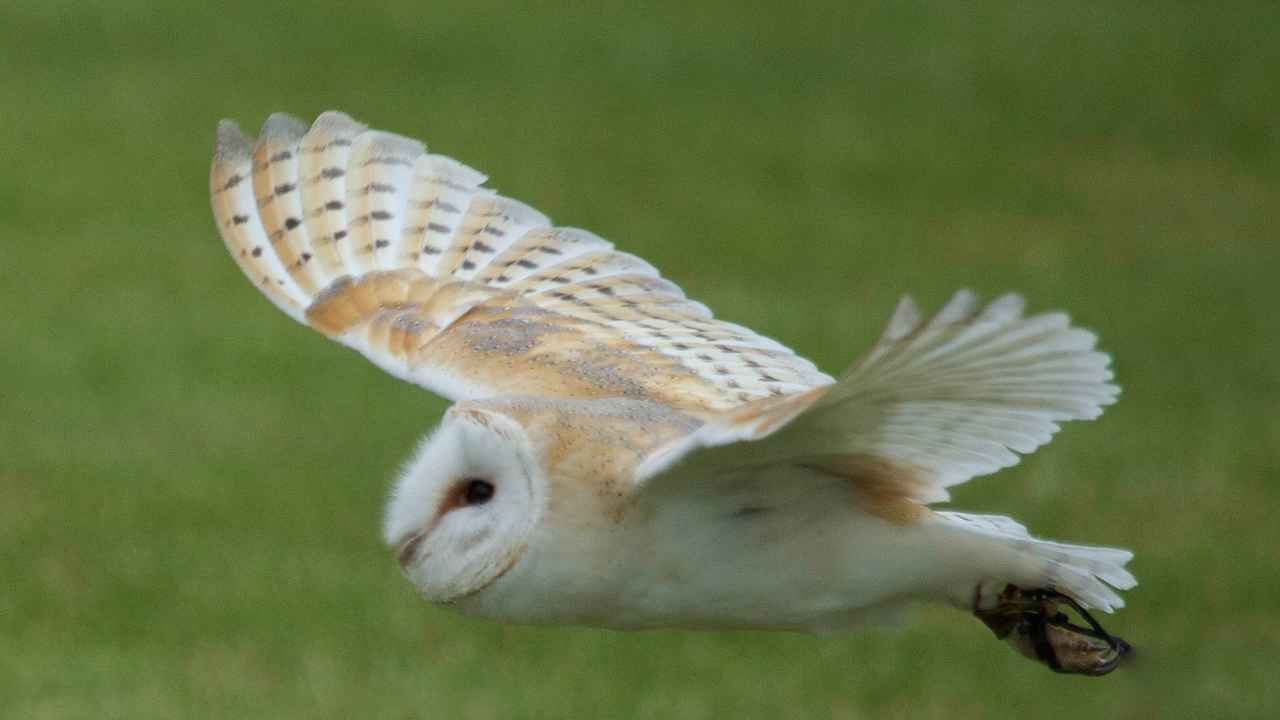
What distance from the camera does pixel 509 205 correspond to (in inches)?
242

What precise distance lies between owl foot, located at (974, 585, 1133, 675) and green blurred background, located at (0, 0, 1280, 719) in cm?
120

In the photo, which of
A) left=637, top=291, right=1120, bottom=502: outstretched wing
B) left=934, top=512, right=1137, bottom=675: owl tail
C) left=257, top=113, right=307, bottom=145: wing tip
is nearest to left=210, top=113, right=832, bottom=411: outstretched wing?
left=257, top=113, right=307, bottom=145: wing tip

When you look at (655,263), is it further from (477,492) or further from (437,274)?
(477,492)

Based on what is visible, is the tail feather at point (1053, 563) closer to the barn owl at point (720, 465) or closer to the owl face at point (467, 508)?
the barn owl at point (720, 465)

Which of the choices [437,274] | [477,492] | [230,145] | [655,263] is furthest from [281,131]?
[655,263]

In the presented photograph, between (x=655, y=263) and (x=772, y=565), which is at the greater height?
(x=655, y=263)

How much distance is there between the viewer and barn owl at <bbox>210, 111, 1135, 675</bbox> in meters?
4.20

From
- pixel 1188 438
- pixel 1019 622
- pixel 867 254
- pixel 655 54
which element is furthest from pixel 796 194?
pixel 1019 622

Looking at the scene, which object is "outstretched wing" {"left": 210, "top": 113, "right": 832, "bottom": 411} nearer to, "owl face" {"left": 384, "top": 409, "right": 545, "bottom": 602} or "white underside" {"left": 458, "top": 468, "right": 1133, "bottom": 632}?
"white underside" {"left": 458, "top": 468, "right": 1133, "bottom": 632}

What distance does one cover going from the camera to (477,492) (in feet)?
14.4

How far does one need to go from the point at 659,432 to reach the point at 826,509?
34cm

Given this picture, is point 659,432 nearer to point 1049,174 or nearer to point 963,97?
point 1049,174

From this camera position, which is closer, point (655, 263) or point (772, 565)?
point (772, 565)

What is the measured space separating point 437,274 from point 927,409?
1933 mm
